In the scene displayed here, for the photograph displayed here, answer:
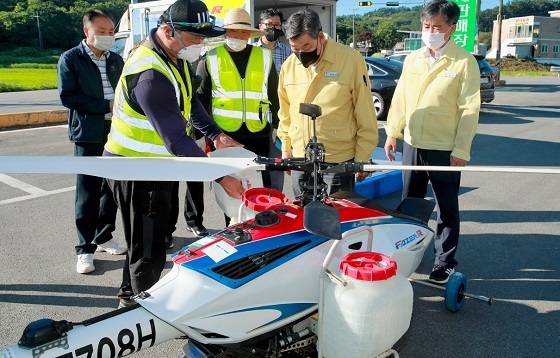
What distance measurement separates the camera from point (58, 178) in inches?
277

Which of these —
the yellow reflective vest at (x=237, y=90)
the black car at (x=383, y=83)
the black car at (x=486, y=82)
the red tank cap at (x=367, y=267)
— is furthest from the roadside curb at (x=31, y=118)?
the black car at (x=486, y=82)

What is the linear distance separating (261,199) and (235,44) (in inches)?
71.0

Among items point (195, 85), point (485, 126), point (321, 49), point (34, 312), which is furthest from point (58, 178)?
point (485, 126)

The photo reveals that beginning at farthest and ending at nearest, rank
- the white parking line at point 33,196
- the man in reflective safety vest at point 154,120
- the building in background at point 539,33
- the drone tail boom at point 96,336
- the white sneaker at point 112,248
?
1. the building in background at point 539,33
2. the white parking line at point 33,196
3. the white sneaker at point 112,248
4. the man in reflective safety vest at point 154,120
5. the drone tail boom at point 96,336

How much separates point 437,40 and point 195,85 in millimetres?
1741

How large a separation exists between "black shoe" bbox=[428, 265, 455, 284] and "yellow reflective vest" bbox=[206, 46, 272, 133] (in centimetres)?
190

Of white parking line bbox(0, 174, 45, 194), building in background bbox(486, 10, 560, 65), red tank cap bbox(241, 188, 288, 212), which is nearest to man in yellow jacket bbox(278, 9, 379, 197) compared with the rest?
red tank cap bbox(241, 188, 288, 212)

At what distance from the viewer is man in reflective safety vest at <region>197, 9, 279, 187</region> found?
420 centimetres

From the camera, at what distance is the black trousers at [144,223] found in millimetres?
2830

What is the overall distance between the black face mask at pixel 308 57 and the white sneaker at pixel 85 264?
2.42 meters

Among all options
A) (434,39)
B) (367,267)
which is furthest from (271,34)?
(367,267)

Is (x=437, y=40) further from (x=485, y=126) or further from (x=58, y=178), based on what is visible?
(x=485, y=126)

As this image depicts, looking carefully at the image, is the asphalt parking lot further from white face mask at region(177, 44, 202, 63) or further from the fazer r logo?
white face mask at region(177, 44, 202, 63)

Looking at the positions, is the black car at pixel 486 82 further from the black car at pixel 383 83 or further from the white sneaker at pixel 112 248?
the white sneaker at pixel 112 248
